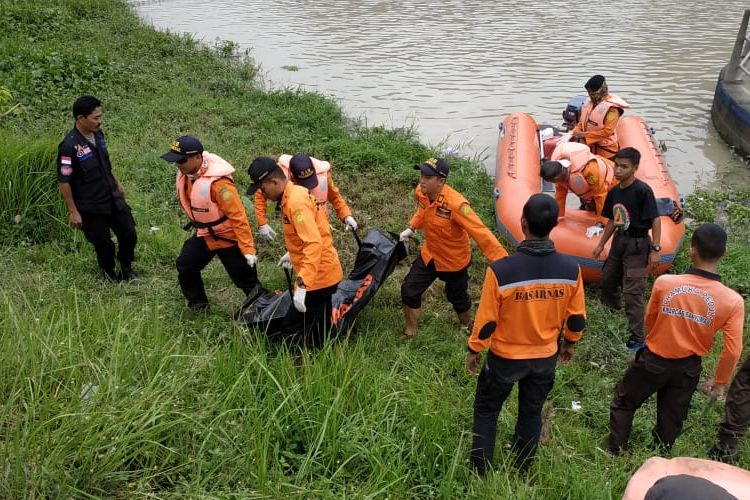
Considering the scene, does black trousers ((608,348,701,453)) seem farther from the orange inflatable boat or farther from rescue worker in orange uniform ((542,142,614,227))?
rescue worker in orange uniform ((542,142,614,227))

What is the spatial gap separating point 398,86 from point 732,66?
5.79m

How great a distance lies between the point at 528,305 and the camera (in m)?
2.88

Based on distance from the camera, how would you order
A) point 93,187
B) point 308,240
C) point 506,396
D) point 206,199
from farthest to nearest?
point 93,187 → point 206,199 → point 308,240 → point 506,396

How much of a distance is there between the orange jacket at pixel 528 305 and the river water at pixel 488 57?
223 inches

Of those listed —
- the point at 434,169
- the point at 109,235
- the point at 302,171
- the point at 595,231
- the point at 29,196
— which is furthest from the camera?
the point at 29,196

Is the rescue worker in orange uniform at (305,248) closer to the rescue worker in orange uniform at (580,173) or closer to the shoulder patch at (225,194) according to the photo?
the shoulder patch at (225,194)

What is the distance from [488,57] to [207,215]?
10864 mm

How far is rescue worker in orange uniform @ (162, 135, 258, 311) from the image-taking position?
13.6 feet

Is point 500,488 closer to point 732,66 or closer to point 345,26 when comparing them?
point 732,66

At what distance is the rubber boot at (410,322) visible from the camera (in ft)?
15.1

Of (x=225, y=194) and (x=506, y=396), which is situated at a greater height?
(x=225, y=194)

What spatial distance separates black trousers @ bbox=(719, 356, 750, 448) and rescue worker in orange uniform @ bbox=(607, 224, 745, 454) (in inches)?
10.7

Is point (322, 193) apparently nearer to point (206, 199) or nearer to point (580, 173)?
point (206, 199)

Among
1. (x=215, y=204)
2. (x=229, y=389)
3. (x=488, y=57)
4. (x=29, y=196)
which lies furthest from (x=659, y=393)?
(x=488, y=57)
